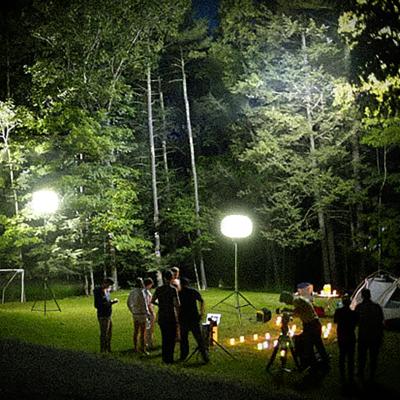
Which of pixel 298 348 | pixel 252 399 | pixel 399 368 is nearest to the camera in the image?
pixel 252 399

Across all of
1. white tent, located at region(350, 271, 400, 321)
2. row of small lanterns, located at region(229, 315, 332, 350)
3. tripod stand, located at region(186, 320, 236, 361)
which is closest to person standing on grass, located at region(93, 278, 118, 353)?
tripod stand, located at region(186, 320, 236, 361)

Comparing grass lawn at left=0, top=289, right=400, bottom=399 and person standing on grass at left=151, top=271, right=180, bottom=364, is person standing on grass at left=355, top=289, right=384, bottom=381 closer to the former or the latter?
grass lawn at left=0, top=289, right=400, bottom=399

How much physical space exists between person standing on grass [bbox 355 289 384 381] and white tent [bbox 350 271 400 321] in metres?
5.02

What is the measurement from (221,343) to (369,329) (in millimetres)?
4221

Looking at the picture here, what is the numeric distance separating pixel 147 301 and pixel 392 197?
16614 millimetres

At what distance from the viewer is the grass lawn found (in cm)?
846

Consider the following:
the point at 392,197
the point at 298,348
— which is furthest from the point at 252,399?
the point at 392,197

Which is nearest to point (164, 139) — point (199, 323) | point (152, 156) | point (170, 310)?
point (152, 156)

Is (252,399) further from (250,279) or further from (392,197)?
(250,279)

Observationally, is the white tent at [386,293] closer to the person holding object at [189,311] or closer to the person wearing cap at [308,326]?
the person wearing cap at [308,326]

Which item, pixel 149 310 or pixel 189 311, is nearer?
pixel 189 311

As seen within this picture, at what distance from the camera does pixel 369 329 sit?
8516 mm

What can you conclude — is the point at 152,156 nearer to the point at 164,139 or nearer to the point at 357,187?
the point at 164,139

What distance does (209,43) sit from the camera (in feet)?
85.8
